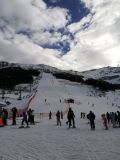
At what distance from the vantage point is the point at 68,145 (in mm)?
15406

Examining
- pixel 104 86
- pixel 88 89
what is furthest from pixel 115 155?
pixel 104 86

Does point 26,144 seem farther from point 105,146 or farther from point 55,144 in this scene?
point 105,146

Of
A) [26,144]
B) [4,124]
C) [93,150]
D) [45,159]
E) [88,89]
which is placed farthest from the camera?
[88,89]

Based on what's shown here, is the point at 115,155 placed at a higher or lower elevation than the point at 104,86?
lower

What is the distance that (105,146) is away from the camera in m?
14.8

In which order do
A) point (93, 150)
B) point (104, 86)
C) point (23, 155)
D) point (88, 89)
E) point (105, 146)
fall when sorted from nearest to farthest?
point (23, 155) → point (93, 150) → point (105, 146) → point (88, 89) → point (104, 86)

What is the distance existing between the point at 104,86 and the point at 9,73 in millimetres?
60122

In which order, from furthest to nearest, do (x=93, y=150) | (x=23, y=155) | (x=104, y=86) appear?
(x=104, y=86) → (x=93, y=150) → (x=23, y=155)

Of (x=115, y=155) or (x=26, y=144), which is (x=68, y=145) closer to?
(x=26, y=144)

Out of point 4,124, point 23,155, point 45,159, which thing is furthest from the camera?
point 4,124

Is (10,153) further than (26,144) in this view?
No

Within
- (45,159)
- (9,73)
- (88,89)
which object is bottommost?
(45,159)

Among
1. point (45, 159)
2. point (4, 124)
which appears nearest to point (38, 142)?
point (45, 159)

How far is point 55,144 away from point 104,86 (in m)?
179
